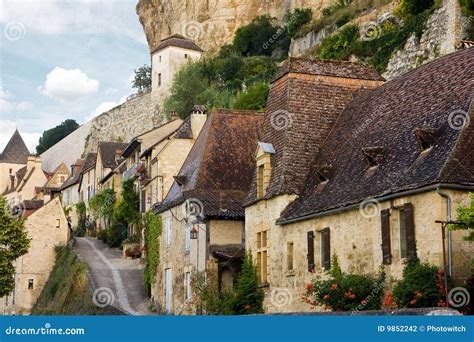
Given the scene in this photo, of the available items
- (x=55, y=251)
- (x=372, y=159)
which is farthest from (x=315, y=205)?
(x=55, y=251)

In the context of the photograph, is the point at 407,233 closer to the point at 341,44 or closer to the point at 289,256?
the point at 289,256

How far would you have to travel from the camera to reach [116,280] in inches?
1518

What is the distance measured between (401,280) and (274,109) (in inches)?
361

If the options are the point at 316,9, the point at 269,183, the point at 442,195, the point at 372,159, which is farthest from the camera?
the point at 316,9

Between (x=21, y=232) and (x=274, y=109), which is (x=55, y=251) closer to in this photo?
(x=21, y=232)

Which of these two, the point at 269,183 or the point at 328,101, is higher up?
the point at 328,101

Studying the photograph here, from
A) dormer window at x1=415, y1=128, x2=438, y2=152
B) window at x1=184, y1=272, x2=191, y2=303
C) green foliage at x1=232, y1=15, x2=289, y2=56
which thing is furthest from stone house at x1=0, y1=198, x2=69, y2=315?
green foliage at x1=232, y1=15, x2=289, y2=56

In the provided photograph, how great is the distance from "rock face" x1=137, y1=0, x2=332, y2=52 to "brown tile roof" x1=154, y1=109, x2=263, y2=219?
50610 mm

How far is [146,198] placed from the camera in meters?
44.5

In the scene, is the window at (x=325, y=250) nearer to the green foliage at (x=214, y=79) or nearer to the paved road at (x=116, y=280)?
the paved road at (x=116, y=280)

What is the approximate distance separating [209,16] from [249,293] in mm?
68644

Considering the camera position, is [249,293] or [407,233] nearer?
[407,233]

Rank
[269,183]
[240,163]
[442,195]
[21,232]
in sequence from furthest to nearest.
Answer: [21,232], [240,163], [269,183], [442,195]

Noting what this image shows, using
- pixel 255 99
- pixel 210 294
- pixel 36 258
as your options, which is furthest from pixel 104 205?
pixel 210 294
